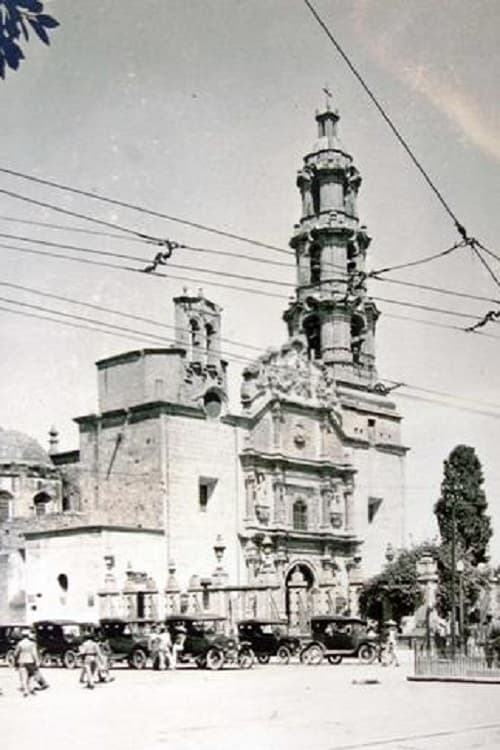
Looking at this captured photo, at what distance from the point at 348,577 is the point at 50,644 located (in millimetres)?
14242

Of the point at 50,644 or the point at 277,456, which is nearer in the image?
the point at 50,644

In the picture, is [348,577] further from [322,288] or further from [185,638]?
[185,638]

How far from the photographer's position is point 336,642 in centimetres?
2297

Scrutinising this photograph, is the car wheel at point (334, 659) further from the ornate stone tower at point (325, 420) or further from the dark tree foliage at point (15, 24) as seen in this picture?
the dark tree foliage at point (15, 24)

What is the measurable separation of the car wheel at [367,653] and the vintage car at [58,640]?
508cm

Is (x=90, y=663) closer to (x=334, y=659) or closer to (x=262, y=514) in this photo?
(x=334, y=659)

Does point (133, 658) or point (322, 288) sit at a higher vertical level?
point (322, 288)

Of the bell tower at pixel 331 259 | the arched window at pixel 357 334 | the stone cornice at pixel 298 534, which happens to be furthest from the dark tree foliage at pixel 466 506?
the arched window at pixel 357 334

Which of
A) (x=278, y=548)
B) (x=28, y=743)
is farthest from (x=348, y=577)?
(x=28, y=743)

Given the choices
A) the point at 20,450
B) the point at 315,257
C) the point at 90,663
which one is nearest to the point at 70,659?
the point at 90,663

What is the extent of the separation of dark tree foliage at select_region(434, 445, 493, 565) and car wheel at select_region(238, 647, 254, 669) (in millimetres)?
15309

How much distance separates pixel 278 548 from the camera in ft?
107

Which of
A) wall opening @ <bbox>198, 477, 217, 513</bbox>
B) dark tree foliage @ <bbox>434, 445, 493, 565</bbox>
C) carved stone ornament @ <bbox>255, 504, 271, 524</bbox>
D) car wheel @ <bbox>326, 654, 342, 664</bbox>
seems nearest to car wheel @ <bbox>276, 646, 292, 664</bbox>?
car wheel @ <bbox>326, 654, 342, 664</bbox>

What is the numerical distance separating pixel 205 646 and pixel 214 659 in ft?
0.94
